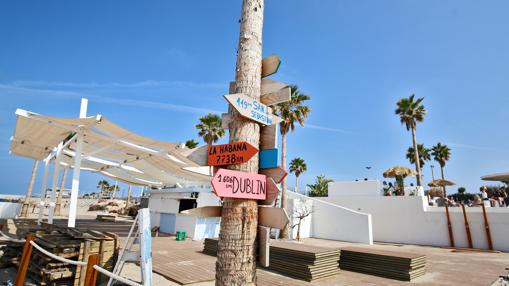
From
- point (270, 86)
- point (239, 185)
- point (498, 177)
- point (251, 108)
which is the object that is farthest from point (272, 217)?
point (498, 177)

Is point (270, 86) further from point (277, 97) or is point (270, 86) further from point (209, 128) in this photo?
point (209, 128)

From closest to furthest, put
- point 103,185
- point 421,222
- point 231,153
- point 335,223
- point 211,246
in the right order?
point 231,153 → point 211,246 → point 421,222 → point 335,223 → point 103,185

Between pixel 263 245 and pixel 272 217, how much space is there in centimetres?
29

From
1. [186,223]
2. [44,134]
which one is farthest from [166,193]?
[44,134]

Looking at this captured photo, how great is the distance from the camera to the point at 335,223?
771 inches

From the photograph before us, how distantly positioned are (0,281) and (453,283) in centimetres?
1231

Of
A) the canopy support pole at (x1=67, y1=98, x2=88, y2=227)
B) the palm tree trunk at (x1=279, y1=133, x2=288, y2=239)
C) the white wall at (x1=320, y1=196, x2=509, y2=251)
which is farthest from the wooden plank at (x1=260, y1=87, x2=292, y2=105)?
the white wall at (x1=320, y1=196, x2=509, y2=251)

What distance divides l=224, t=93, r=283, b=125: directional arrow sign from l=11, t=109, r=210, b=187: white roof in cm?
719

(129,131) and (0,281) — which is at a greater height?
(129,131)

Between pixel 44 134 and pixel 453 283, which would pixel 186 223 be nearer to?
pixel 44 134

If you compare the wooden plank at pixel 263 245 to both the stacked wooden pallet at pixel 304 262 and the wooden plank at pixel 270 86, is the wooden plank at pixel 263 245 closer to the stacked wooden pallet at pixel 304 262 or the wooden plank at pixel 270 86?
the wooden plank at pixel 270 86

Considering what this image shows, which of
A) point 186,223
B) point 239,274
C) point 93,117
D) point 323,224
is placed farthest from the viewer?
point 323,224

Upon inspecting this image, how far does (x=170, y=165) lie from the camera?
1664 cm

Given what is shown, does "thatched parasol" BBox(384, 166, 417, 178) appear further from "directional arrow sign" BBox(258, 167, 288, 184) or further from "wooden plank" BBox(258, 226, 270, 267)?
"wooden plank" BBox(258, 226, 270, 267)
